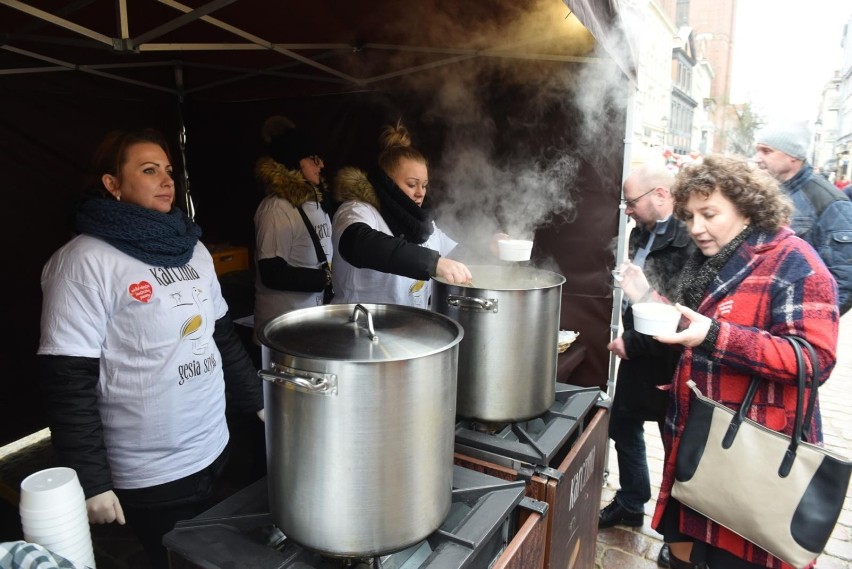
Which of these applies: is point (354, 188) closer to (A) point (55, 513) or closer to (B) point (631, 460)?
(A) point (55, 513)

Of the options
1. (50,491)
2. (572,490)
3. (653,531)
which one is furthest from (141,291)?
(653,531)

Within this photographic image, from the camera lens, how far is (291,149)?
3254 millimetres

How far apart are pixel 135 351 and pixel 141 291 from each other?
7.1 inches

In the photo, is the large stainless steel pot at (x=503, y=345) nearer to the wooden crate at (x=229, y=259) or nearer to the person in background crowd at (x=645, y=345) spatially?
the person in background crowd at (x=645, y=345)

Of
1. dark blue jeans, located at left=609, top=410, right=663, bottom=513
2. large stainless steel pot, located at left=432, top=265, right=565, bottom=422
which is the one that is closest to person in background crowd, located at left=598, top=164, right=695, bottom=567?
dark blue jeans, located at left=609, top=410, right=663, bottom=513

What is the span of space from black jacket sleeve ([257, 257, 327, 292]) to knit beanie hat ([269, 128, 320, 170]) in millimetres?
659

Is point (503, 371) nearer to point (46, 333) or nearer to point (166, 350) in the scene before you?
point (166, 350)

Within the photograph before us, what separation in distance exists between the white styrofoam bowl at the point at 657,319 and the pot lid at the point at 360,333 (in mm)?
770

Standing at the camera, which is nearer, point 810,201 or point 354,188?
point 354,188

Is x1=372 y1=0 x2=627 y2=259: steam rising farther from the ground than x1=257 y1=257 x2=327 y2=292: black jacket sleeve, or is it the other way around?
x1=372 y1=0 x2=627 y2=259: steam rising

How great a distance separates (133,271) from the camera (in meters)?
1.53

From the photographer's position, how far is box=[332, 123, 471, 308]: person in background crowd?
1.93 metres

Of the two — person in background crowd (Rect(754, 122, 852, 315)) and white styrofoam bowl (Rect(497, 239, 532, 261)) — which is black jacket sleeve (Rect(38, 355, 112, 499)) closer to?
white styrofoam bowl (Rect(497, 239, 532, 261))

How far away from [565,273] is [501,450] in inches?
79.8
